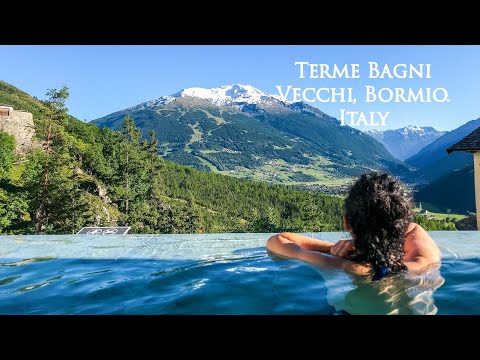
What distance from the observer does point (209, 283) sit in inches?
123

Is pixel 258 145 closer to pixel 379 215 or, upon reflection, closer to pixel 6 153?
pixel 6 153

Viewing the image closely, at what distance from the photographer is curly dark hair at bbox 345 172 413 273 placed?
2229 mm

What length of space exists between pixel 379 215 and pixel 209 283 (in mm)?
1347

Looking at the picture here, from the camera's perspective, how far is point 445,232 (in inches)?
203

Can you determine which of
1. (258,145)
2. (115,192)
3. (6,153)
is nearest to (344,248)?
(6,153)

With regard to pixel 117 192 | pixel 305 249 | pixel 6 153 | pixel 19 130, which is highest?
pixel 19 130

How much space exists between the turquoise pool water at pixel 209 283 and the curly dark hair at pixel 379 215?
202 mm

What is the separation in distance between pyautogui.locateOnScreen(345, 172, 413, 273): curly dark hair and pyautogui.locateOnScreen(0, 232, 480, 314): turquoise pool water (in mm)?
202

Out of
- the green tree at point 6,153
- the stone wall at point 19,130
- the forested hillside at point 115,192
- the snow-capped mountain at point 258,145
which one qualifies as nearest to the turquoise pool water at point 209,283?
Answer: the forested hillside at point 115,192

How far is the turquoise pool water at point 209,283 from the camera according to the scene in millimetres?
2486

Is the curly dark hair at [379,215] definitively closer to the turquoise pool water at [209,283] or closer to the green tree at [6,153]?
the turquoise pool water at [209,283]
